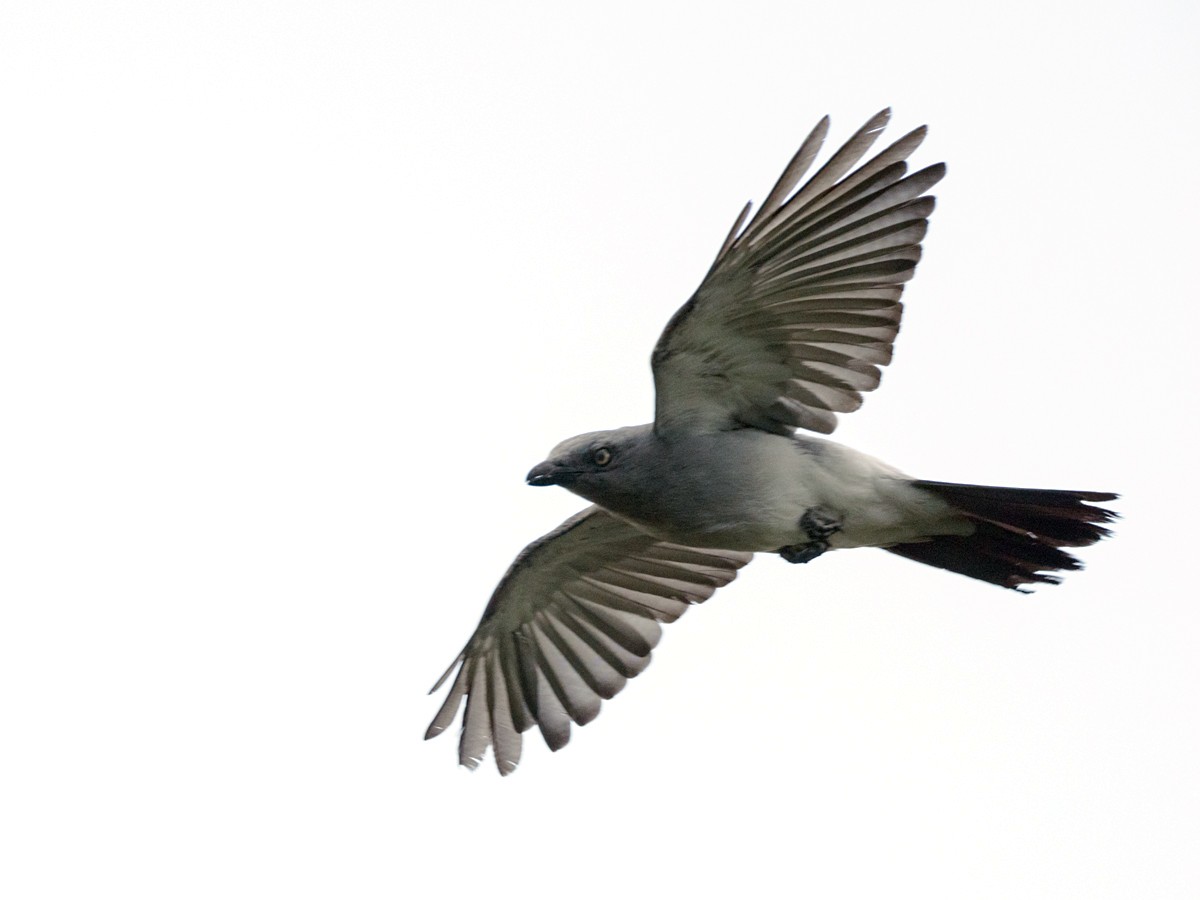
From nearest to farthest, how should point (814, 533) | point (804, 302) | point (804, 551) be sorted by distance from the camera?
1. point (804, 302)
2. point (814, 533)
3. point (804, 551)

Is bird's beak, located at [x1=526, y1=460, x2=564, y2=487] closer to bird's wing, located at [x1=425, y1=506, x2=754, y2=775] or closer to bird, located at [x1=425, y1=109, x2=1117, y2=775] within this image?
bird, located at [x1=425, y1=109, x2=1117, y2=775]

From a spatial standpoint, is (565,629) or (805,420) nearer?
(805,420)

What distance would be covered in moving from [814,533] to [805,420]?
23.5 inches

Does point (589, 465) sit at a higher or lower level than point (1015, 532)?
higher

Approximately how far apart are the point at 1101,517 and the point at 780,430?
1.70 m

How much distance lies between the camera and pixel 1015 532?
8.63m

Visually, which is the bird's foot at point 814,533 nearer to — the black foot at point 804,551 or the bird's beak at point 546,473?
the black foot at point 804,551

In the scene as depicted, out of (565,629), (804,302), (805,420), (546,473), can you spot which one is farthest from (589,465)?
(565,629)

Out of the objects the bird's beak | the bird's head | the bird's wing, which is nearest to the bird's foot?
the bird's head

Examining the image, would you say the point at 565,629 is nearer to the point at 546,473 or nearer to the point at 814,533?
the point at 546,473

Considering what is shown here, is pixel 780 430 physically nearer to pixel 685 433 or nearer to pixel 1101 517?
pixel 685 433

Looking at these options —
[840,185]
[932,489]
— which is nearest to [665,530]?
[932,489]

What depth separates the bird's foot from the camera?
8.58 meters

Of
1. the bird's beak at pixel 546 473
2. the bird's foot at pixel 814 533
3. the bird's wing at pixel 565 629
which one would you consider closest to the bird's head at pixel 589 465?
the bird's beak at pixel 546 473
